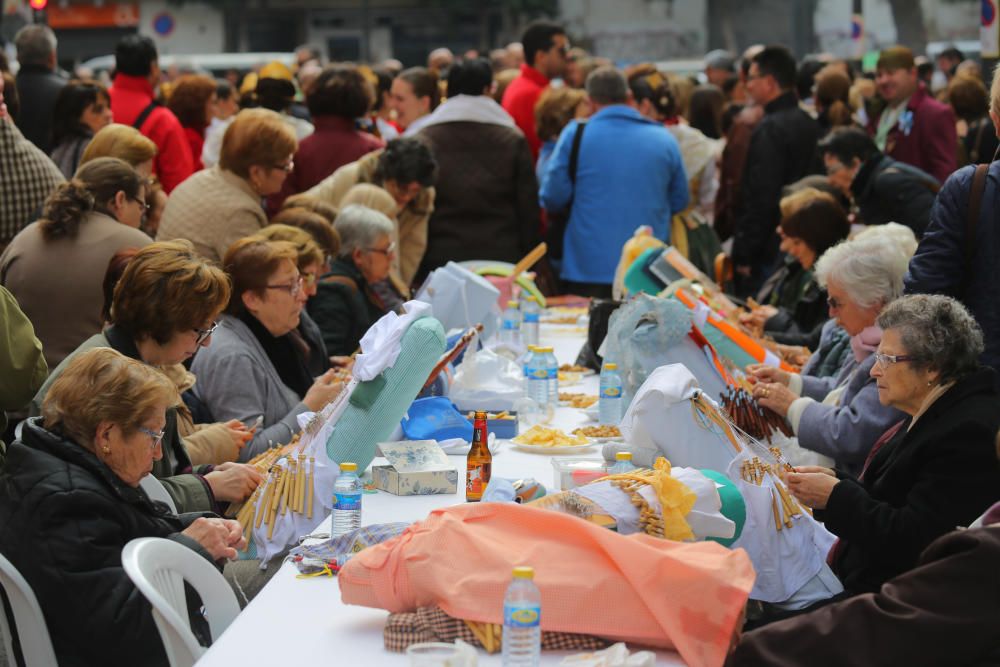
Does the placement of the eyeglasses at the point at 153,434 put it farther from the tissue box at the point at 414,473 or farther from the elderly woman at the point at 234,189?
the elderly woman at the point at 234,189

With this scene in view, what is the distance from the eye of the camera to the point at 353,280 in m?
5.28

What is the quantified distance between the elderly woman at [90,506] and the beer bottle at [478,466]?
69 cm

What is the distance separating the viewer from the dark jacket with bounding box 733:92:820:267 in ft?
23.8

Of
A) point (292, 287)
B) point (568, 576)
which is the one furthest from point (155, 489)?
point (568, 576)

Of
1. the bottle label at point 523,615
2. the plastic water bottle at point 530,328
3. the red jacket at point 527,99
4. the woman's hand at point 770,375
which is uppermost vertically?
the red jacket at point 527,99

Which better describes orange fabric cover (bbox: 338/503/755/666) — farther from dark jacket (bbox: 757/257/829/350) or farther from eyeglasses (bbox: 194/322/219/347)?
dark jacket (bbox: 757/257/829/350)

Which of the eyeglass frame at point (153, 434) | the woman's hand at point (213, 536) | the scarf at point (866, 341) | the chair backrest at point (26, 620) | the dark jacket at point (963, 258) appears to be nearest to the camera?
the chair backrest at point (26, 620)

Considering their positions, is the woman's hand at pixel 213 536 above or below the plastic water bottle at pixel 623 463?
below

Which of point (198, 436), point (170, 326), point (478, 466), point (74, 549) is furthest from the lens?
point (198, 436)

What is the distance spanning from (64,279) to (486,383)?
1487 millimetres

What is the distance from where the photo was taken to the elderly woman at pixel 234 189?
5.03 meters

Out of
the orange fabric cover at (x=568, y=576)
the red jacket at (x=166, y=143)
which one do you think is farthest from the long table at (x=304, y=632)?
the red jacket at (x=166, y=143)

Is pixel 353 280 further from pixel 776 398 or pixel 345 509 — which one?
pixel 345 509

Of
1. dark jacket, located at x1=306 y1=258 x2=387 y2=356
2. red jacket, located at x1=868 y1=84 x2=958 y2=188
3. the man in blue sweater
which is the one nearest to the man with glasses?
the man in blue sweater
